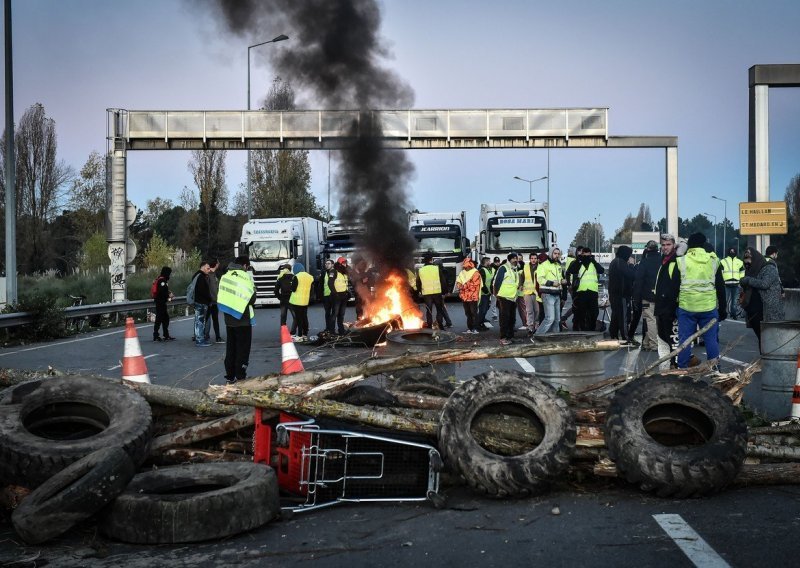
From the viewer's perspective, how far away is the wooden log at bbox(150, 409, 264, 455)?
6.23 meters

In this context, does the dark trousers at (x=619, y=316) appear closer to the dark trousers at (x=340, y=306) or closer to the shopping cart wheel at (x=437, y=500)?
the dark trousers at (x=340, y=306)

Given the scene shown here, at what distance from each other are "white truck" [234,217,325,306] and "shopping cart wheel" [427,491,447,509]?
2830 centimetres

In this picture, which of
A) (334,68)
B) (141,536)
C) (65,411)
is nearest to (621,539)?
(141,536)

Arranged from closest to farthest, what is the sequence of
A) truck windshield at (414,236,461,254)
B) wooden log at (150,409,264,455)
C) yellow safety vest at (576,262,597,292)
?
wooden log at (150,409,264,455)
yellow safety vest at (576,262,597,292)
truck windshield at (414,236,461,254)

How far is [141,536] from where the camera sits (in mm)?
4871

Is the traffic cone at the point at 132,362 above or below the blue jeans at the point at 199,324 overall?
above

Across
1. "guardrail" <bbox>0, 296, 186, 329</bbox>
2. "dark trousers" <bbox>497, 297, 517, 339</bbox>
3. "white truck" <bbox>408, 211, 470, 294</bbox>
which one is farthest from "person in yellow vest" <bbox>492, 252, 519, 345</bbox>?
"white truck" <bbox>408, 211, 470, 294</bbox>

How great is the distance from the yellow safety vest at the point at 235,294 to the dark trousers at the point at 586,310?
8466mm

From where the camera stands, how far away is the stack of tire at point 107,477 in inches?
191

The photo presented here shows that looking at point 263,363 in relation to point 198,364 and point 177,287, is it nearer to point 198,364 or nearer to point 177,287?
point 198,364

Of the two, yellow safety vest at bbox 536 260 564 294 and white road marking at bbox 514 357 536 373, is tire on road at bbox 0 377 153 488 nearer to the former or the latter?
white road marking at bbox 514 357 536 373

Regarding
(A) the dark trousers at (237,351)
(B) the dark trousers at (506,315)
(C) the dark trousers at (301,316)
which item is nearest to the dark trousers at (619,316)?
(B) the dark trousers at (506,315)

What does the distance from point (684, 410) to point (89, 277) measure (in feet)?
112

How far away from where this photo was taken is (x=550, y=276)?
18.3 metres
